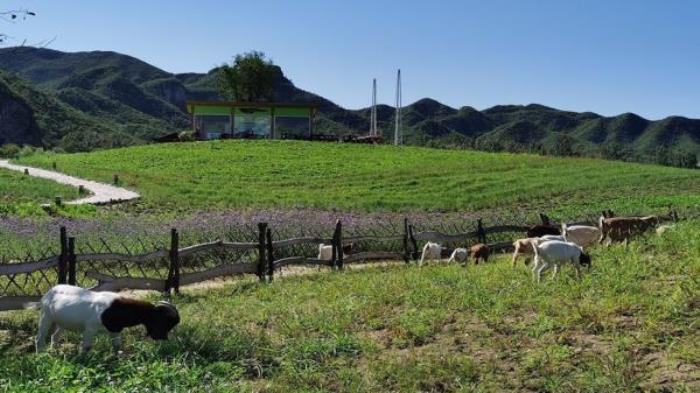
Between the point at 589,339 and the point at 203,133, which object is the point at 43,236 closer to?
the point at 589,339

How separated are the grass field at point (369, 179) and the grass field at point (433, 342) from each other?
21.1m

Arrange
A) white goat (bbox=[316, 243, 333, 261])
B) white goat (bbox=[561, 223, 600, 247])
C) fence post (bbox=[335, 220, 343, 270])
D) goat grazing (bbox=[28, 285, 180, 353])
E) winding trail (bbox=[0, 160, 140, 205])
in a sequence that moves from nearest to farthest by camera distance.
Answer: goat grazing (bbox=[28, 285, 180, 353]), white goat (bbox=[561, 223, 600, 247]), fence post (bbox=[335, 220, 343, 270]), white goat (bbox=[316, 243, 333, 261]), winding trail (bbox=[0, 160, 140, 205])

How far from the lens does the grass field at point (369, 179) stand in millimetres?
34750

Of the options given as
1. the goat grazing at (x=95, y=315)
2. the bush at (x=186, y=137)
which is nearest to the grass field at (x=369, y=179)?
the bush at (x=186, y=137)

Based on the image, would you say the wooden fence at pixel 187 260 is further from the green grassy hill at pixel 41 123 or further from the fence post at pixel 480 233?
the green grassy hill at pixel 41 123

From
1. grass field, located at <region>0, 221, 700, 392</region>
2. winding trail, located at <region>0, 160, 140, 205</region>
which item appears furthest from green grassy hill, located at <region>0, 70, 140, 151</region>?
grass field, located at <region>0, 221, 700, 392</region>

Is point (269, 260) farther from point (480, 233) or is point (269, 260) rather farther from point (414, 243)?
point (480, 233)

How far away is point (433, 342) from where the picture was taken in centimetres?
848

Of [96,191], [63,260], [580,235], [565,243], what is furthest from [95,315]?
[96,191]

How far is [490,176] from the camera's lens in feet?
147

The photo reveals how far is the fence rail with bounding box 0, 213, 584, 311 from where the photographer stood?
1261 cm

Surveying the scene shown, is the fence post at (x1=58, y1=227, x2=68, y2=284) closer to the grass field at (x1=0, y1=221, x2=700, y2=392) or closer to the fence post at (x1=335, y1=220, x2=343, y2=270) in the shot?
the grass field at (x1=0, y1=221, x2=700, y2=392)

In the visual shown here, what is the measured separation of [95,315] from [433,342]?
417 cm

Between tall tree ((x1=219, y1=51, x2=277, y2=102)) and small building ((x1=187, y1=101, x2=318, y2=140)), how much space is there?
15.7 m
